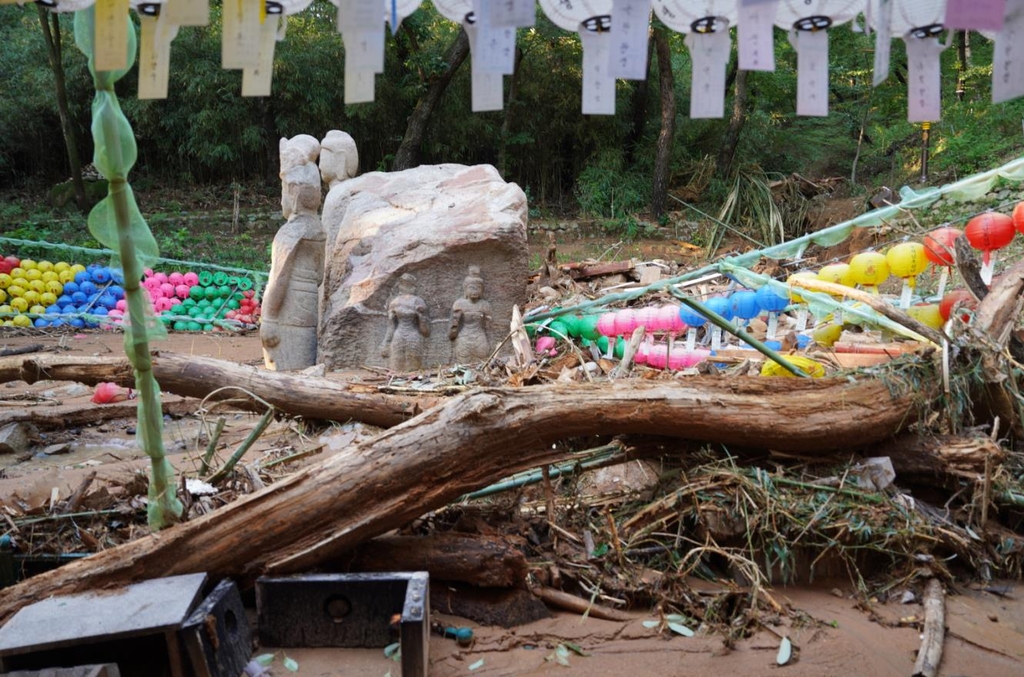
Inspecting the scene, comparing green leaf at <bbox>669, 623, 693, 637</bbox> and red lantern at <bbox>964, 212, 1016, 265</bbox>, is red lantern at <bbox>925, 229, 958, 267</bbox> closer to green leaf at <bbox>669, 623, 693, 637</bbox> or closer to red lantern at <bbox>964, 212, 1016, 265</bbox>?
red lantern at <bbox>964, 212, 1016, 265</bbox>

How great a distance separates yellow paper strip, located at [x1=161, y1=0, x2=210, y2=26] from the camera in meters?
2.14

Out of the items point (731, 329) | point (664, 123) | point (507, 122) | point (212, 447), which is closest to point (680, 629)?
point (731, 329)

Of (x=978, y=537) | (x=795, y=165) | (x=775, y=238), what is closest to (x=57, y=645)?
(x=978, y=537)

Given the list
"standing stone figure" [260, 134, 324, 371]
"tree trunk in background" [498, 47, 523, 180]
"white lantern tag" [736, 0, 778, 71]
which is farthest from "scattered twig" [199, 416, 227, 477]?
"tree trunk in background" [498, 47, 523, 180]

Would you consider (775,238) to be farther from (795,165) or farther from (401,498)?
(401,498)

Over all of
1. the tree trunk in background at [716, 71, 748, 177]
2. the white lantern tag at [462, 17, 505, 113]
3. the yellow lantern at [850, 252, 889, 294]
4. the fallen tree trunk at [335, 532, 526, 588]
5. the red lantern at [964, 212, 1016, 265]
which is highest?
the tree trunk in background at [716, 71, 748, 177]

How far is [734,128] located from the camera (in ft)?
44.5

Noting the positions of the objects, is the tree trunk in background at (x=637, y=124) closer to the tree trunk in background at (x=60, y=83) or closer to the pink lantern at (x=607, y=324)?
the tree trunk in background at (x=60, y=83)

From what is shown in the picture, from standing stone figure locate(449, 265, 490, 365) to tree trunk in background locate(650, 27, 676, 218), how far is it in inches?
293

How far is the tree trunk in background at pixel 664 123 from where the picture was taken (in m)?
12.8

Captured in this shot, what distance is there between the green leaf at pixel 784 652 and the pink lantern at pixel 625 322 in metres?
3.63

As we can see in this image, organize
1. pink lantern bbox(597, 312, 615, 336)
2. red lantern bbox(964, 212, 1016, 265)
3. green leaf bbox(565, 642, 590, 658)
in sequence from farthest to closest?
pink lantern bbox(597, 312, 615, 336), red lantern bbox(964, 212, 1016, 265), green leaf bbox(565, 642, 590, 658)

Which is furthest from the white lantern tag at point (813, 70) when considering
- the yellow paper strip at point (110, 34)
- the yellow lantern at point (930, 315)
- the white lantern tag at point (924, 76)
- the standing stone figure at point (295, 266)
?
the standing stone figure at point (295, 266)

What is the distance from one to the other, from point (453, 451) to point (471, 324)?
146 inches
